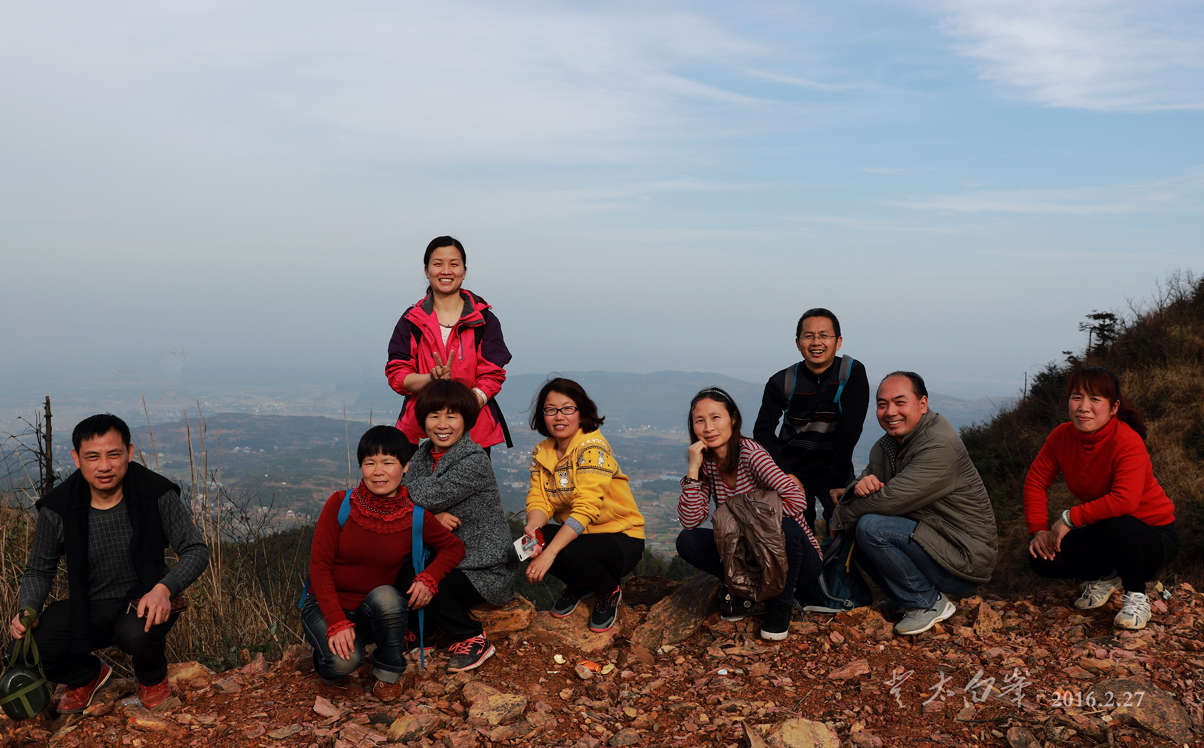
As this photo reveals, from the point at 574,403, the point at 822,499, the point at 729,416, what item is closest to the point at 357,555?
the point at 574,403

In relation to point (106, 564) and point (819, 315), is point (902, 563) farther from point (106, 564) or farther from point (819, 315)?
point (106, 564)

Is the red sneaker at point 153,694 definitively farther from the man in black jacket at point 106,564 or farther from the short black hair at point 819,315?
the short black hair at point 819,315

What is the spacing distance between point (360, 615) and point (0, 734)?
5.37 feet

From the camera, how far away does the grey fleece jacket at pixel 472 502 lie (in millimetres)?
3914

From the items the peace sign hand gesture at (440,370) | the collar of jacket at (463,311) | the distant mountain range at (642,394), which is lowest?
the distant mountain range at (642,394)

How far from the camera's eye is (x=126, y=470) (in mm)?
3461

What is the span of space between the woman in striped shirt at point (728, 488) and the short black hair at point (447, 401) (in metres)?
1.21

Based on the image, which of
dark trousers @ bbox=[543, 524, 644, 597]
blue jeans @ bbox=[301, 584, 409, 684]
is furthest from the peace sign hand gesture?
blue jeans @ bbox=[301, 584, 409, 684]

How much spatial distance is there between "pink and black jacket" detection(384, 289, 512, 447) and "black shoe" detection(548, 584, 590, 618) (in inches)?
38.3

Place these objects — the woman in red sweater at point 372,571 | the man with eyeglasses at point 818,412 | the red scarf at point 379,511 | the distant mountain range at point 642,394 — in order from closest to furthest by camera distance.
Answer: the woman in red sweater at point 372,571, the red scarf at point 379,511, the man with eyeglasses at point 818,412, the distant mountain range at point 642,394

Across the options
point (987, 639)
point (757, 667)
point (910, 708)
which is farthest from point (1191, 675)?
point (757, 667)

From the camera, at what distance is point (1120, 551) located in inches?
164

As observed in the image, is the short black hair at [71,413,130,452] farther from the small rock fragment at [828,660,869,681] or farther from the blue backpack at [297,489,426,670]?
the small rock fragment at [828,660,869,681]

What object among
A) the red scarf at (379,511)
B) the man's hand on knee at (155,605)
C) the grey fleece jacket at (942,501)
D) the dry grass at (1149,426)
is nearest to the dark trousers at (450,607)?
the red scarf at (379,511)
